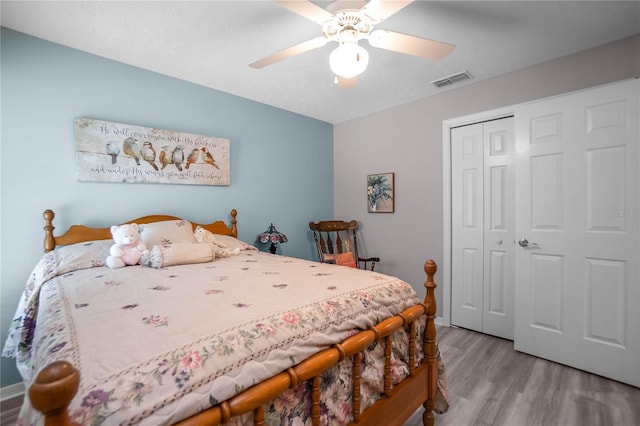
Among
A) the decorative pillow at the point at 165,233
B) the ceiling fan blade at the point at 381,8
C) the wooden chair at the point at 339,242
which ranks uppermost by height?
the ceiling fan blade at the point at 381,8

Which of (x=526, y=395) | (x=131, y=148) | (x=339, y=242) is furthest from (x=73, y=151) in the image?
(x=526, y=395)

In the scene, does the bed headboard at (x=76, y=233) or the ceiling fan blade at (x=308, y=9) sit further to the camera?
the bed headboard at (x=76, y=233)

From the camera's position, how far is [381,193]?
3.59m

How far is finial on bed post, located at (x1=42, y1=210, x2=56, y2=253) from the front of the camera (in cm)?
204

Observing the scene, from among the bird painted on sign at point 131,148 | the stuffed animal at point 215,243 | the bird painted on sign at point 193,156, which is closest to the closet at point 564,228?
the stuffed animal at point 215,243

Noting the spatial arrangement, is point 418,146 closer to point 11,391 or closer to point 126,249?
point 126,249

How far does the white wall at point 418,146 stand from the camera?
226 cm

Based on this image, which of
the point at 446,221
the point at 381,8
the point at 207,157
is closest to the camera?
the point at 381,8

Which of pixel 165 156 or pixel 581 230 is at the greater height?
pixel 165 156

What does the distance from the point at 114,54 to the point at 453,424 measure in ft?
11.4

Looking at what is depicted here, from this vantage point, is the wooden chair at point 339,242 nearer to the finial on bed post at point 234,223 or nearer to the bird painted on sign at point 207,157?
the finial on bed post at point 234,223

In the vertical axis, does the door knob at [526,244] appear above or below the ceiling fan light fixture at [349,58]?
below

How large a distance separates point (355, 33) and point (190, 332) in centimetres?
158

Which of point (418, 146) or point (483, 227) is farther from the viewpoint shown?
point (418, 146)
